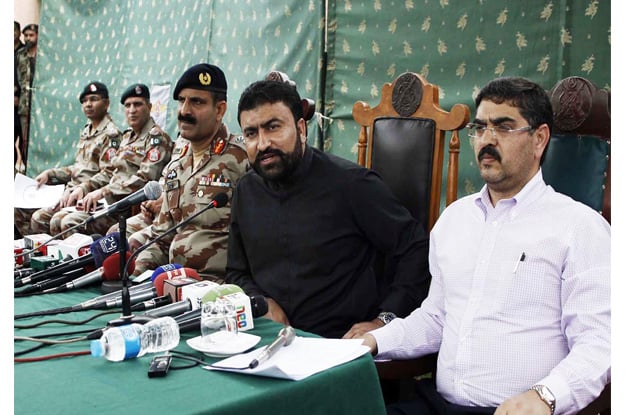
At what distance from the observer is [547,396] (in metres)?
1.23

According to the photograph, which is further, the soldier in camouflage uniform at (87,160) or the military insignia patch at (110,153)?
the military insignia patch at (110,153)

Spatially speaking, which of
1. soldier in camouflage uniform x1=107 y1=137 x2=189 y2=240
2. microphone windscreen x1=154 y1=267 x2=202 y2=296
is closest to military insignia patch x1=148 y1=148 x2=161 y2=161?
soldier in camouflage uniform x1=107 y1=137 x2=189 y2=240

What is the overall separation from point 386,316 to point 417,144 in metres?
0.59

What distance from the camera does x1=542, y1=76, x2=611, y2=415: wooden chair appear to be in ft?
5.03

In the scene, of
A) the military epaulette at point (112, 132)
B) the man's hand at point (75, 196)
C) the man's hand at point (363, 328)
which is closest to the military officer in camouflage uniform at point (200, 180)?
the man's hand at point (363, 328)

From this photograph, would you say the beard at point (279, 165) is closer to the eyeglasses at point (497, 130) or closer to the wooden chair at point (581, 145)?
the eyeglasses at point (497, 130)

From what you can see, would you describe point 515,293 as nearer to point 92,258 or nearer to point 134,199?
point 134,199

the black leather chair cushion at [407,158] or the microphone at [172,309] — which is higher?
the black leather chair cushion at [407,158]

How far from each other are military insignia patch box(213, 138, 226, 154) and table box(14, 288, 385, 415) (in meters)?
1.54

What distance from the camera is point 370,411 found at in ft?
4.03

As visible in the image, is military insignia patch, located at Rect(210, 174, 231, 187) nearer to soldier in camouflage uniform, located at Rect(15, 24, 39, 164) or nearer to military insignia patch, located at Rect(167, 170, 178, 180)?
military insignia patch, located at Rect(167, 170, 178, 180)

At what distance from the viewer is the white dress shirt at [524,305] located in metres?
1.26

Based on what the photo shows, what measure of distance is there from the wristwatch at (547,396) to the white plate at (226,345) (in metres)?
0.61
